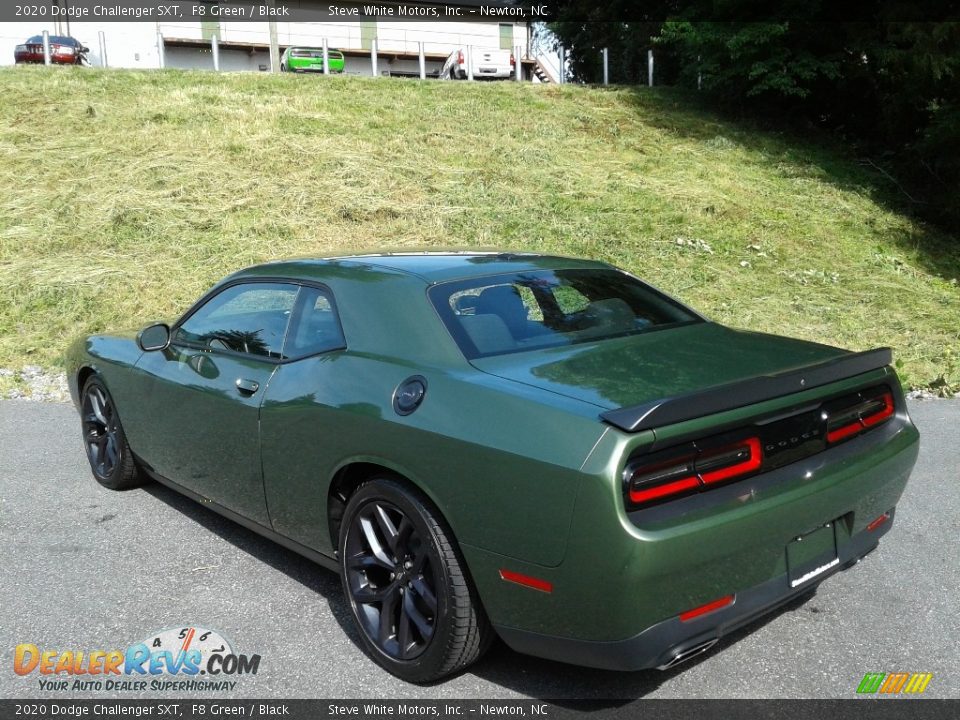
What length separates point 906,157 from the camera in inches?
635

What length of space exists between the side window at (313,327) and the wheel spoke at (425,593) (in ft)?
3.23

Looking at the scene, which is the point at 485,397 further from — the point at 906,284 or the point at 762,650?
the point at 906,284

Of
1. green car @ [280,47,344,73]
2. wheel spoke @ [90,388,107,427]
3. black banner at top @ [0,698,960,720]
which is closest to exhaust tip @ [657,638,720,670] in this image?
black banner at top @ [0,698,960,720]

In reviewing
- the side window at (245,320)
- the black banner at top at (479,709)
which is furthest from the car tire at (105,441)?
the black banner at top at (479,709)

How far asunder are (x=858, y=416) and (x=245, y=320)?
2705 millimetres

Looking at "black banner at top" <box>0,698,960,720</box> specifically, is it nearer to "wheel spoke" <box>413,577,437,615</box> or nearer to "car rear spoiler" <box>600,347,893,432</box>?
"wheel spoke" <box>413,577,437,615</box>

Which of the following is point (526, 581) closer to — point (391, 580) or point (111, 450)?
point (391, 580)

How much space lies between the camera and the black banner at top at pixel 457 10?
1680 cm

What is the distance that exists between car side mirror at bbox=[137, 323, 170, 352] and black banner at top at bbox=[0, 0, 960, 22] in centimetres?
1553

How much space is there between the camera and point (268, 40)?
119 ft

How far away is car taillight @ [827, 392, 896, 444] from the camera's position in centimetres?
291

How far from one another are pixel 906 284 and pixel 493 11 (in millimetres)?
27998

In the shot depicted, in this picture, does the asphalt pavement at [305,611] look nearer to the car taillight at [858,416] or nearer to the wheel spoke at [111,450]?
the wheel spoke at [111,450]

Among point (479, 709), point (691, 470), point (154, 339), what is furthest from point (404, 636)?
point (154, 339)
